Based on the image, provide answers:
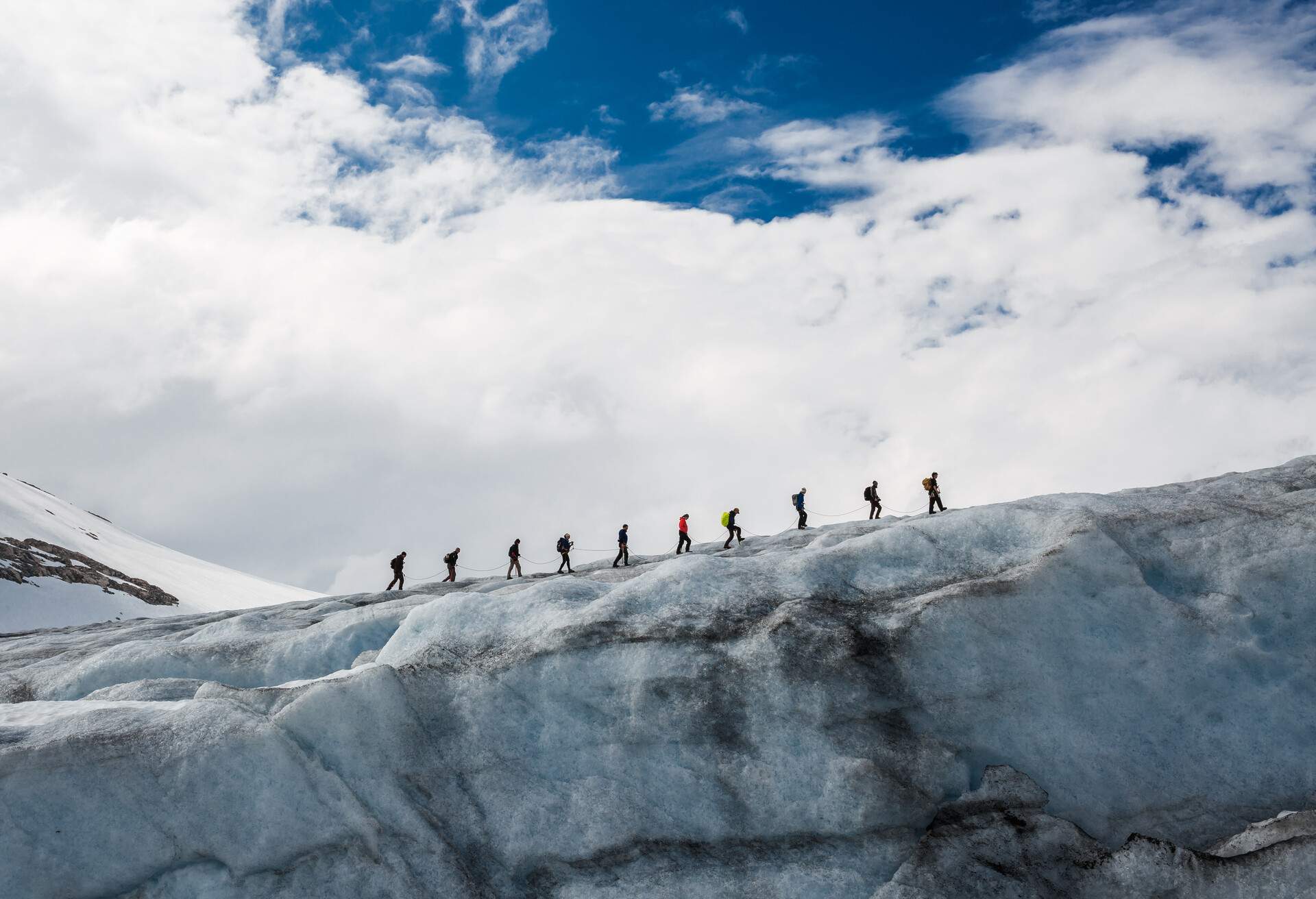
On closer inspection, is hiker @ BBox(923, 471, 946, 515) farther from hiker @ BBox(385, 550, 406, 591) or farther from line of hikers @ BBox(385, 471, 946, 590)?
hiker @ BBox(385, 550, 406, 591)

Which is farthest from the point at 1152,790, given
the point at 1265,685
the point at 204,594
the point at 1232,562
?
the point at 204,594

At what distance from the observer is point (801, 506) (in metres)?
36.2

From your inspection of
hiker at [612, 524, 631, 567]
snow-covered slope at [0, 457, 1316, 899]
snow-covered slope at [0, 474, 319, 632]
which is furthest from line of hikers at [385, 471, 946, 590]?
snow-covered slope at [0, 474, 319, 632]

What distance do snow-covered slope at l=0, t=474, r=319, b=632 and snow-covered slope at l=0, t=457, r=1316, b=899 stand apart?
6458cm

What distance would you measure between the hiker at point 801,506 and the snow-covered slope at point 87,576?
60.7 meters

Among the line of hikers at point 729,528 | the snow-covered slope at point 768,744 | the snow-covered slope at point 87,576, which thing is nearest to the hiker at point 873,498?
the line of hikers at point 729,528

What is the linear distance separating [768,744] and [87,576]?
86.1m

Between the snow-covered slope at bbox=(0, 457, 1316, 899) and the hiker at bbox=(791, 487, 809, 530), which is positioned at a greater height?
the hiker at bbox=(791, 487, 809, 530)

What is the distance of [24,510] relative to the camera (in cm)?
9556

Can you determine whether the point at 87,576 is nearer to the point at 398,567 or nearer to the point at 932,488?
the point at 398,567

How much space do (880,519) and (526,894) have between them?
70.3 feet

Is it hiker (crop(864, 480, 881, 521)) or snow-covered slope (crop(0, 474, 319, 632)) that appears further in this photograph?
snow-covered slope (crop(0, 474, 319, 632))

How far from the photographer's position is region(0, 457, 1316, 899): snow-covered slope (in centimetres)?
1248

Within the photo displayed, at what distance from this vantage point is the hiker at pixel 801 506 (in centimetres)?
3588
